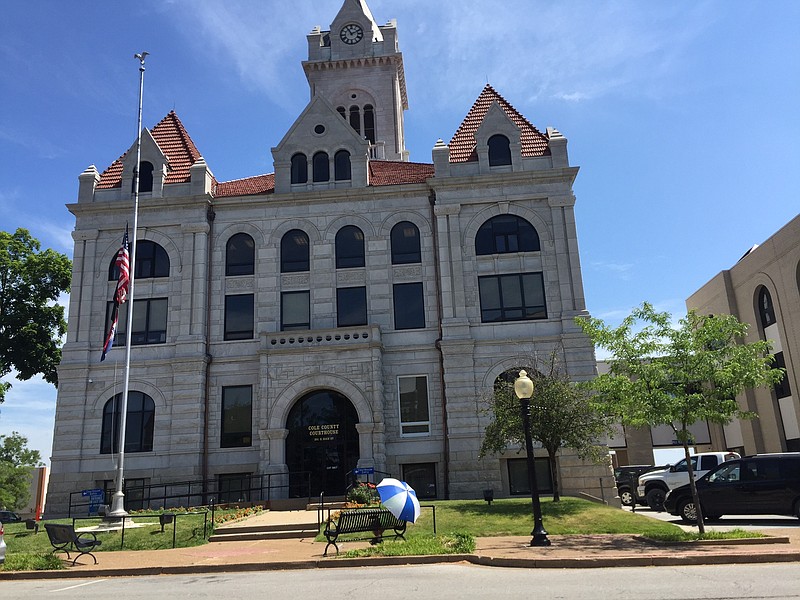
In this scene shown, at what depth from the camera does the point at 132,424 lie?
27562 mm

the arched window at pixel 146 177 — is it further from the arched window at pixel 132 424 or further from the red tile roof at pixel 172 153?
the arched window at pixel 132 424

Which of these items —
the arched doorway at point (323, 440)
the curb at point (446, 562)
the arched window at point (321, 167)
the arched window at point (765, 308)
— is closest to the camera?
the curb at point (446, 562)

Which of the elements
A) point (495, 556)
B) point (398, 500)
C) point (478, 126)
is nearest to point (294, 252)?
point (478, 126)

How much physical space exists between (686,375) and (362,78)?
3765 cm

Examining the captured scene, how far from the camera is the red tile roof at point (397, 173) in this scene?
30.8 metres

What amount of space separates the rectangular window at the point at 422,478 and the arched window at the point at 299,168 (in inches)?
535

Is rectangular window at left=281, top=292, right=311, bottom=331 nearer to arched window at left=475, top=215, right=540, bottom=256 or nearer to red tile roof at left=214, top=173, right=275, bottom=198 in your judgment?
red tile roof at left=214, top=173, right=275, bottom=198

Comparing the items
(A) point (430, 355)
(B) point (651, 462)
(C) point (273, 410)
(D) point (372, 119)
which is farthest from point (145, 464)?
(B) point (651, 462)

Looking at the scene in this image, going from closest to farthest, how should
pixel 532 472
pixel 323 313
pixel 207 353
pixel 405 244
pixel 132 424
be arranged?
pixel 532 472 → pixel 132 424 → pixel 207 353 → pixel 323 313 → pixel 405 244

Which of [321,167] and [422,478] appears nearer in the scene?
[422,478]

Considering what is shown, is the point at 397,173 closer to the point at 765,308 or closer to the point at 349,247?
the point at 349,247

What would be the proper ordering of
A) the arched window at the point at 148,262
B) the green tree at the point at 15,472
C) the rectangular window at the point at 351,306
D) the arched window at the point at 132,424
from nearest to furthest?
the arched window at the point at 132,424 → the rectangular window at the point at 351,306 → the arched window at the point at 148,262 → the green tree at the point at 15,472

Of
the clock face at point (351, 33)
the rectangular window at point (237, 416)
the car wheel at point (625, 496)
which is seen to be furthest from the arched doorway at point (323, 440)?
the clock face at point (351, 33)

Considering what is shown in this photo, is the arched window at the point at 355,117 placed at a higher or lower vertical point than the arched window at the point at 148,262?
higher
